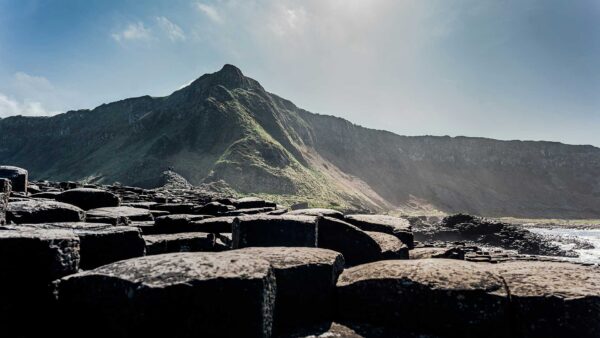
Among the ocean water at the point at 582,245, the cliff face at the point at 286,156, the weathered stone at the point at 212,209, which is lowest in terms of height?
the ocean water at the point at 582,245

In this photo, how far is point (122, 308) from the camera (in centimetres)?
305

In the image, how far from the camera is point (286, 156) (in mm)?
124438

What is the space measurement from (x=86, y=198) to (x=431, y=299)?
8.23 meters

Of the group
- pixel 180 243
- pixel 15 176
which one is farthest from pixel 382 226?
pixel 15 176

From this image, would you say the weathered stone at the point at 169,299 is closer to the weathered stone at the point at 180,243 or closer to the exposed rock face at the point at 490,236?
the weathered stone at the point at 180,243

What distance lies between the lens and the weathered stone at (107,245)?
420 cm

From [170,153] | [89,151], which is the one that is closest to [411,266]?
[170,153]

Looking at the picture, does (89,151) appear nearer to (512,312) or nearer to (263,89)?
(263,89)

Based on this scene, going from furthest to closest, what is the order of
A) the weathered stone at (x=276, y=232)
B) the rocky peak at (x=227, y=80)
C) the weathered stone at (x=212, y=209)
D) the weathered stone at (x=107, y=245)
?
1. the rocky peak at (x=227, y=80)
2. the weathered stone at (x=212, y=209)
3. the weathered stone at (x=276, y=232)
4. the weathered stone at (x=107, y=245)

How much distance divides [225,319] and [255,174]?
10128cm

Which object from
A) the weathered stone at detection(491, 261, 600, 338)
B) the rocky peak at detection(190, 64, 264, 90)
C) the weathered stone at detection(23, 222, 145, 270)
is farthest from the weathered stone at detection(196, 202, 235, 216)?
the rocky peak at detection(190, 64, 264, 90)

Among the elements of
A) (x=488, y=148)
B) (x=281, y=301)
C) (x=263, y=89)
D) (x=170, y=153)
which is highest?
(x=263, y=89)

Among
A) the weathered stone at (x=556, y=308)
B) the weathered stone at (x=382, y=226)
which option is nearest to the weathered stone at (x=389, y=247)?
the weathered stone at (x=382, y=226)

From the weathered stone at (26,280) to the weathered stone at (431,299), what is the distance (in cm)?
274
